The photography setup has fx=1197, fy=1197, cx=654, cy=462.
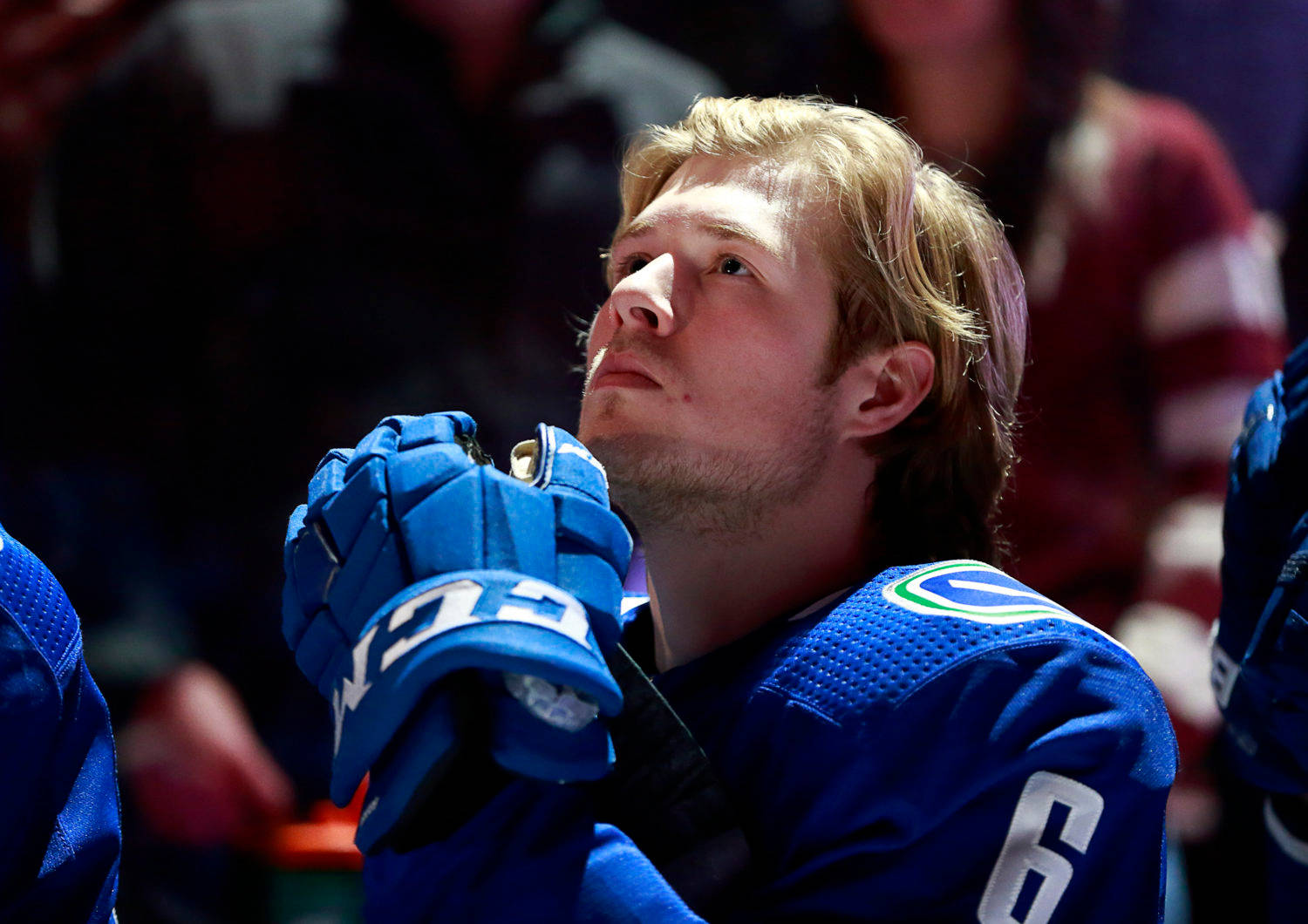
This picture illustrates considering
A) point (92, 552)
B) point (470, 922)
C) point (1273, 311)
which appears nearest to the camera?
point (470, 922)

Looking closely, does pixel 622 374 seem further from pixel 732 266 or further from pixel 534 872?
pixel 534 872

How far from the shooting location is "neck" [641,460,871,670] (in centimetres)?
107

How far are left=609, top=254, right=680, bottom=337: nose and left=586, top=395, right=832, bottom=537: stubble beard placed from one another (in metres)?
0.08

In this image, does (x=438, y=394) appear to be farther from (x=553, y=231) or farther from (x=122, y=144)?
(x=122, y=144)

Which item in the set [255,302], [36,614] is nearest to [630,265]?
[36,614]

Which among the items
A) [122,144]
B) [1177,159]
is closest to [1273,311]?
[1177,159]

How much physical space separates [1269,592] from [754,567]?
48cm

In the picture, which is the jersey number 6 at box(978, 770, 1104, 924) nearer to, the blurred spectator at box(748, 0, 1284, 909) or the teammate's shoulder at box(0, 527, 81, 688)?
the teammate's shoulder at box(0, 527, 81, 688)

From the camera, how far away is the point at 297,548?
82 cm

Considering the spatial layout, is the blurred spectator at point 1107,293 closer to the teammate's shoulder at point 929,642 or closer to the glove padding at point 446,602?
the teammate's shoulder at point 929,642

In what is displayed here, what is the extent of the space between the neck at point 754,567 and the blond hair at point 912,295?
0.20ft

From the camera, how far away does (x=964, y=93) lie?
2016 mm

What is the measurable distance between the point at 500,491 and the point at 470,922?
267 millimetres

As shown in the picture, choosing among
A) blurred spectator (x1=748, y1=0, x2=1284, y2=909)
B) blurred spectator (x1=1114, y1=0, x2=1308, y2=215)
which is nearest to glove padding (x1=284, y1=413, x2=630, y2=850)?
blurred spectator (x1=748, y1=0, x2=1284, y2=909)
